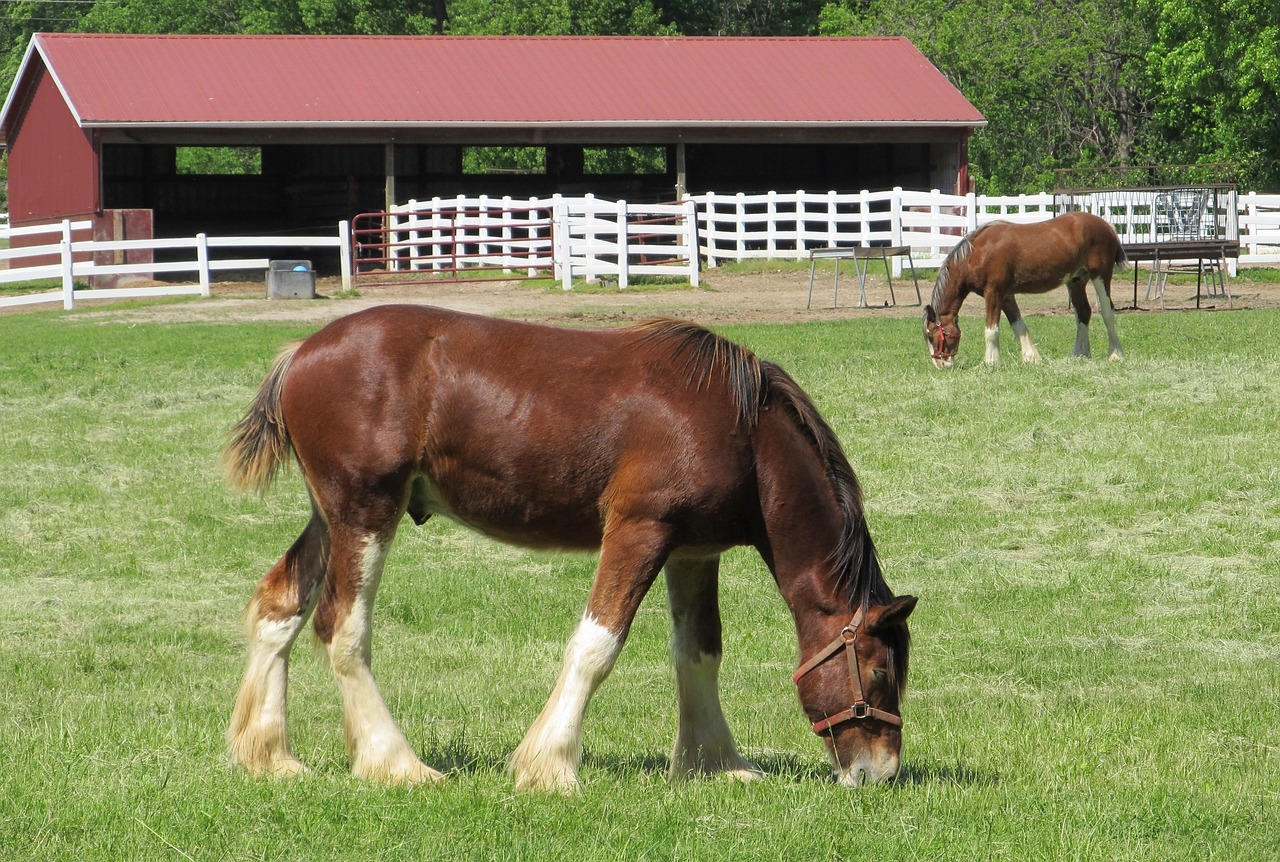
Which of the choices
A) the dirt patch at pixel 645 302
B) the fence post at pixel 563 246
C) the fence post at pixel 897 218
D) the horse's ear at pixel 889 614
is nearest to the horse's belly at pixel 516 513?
the horse's ear at pixel 889 614

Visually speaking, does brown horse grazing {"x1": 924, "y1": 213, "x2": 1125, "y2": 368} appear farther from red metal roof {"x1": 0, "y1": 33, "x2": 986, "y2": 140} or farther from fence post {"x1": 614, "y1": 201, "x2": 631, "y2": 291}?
red metal roof {"x1": 0, "y1": 33, "x2": 986, "y2": 140}

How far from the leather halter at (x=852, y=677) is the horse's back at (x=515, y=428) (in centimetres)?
55

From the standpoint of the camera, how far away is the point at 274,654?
5059mm

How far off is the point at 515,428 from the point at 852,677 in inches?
51.4

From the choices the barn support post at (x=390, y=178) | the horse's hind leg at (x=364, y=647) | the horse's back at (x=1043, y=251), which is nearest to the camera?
the horse's hind leg at (x=364, y=647)

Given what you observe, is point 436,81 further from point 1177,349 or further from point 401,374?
point 401,374

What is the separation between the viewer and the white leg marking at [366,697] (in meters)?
4.85

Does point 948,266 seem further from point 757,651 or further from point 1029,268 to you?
point 757,651

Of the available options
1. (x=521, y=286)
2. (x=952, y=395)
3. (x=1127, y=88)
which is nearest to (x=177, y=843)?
(x=952, y=395)

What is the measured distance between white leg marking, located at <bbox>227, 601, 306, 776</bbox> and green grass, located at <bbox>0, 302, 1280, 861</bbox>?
150 millimetres

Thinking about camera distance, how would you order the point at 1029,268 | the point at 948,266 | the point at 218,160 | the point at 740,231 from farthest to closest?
the point at 218,160 < the point at 740,231 < the point at 948,266 < the point at 1029,268

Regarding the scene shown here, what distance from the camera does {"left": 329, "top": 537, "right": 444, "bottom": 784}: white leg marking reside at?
191 inches

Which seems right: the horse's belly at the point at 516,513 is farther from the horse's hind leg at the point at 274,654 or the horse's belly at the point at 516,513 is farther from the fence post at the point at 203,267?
the fence post at the point at 203,267

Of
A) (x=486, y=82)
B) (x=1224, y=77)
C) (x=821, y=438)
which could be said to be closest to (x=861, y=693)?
(x=821, y=438)
